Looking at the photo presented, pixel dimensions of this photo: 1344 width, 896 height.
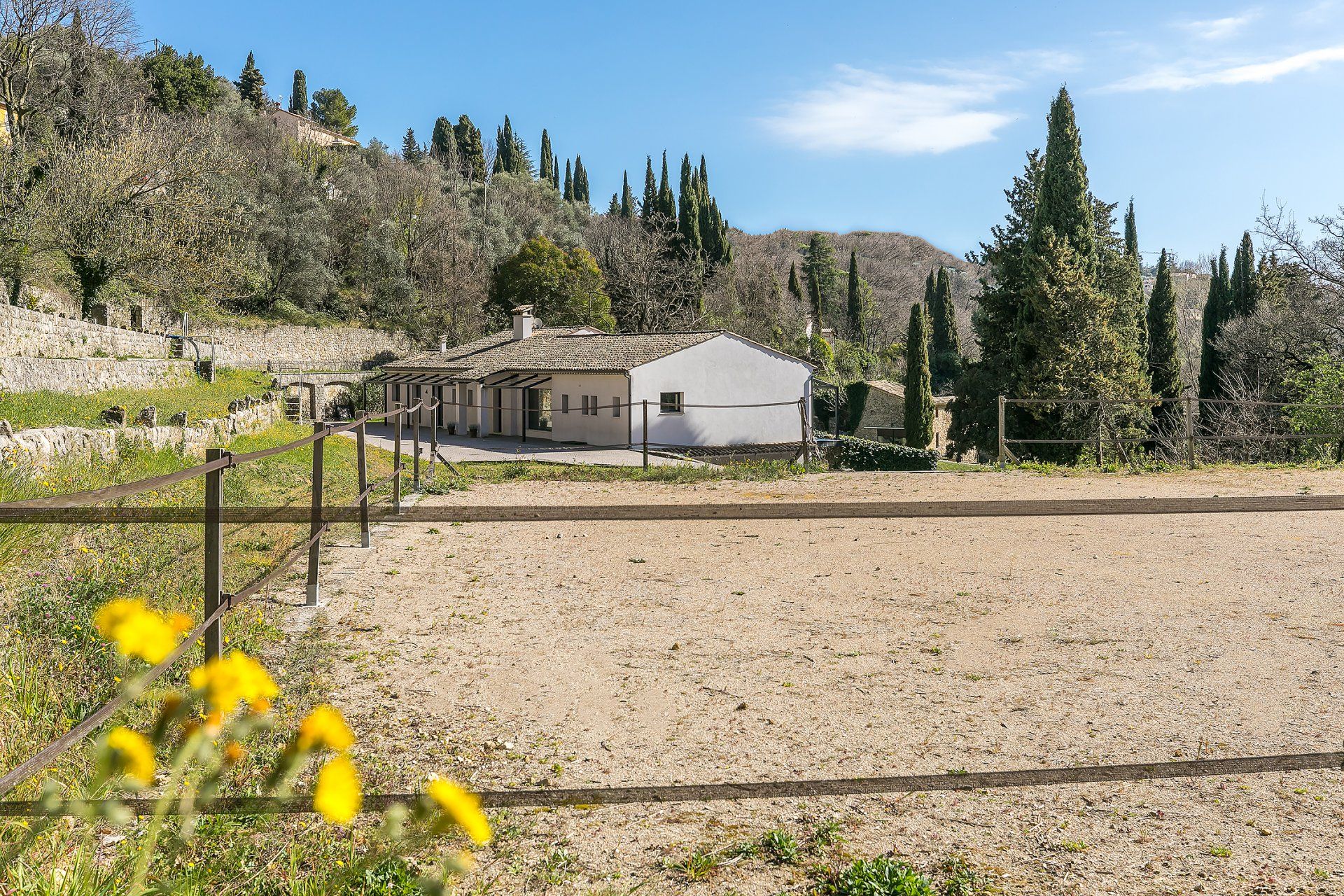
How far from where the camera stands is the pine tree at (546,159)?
80.8 meters

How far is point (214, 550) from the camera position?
3457mm

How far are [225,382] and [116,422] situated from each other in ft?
56.3

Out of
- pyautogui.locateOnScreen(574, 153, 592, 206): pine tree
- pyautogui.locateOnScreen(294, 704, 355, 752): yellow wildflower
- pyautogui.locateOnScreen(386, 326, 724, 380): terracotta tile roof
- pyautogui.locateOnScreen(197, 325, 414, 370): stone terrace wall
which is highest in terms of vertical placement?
pyautogui.locateOnScreen(574, 153, 592, 206): pine tree

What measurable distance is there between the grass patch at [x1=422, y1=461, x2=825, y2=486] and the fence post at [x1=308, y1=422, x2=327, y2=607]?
747 centimetres

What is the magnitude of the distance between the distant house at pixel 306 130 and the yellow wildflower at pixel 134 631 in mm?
67384

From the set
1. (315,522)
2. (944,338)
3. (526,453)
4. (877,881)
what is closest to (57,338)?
(526,453)

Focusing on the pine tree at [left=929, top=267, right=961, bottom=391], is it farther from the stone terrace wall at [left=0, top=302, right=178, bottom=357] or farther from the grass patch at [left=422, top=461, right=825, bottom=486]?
the stone terrace wall at [left=0, top=302, right=178, bottom=357]

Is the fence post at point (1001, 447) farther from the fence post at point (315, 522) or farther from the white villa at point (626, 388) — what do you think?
the white villa at point (626, 388)

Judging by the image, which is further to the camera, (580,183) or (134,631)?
(580,183)

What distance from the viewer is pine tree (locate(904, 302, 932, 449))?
3928 centimetres

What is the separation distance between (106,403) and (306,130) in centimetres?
5990

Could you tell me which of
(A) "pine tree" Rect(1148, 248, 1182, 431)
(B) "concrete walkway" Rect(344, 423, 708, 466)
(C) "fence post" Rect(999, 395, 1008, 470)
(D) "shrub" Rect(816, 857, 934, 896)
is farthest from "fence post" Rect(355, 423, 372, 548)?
(A) "pine tree" Rect(1148, 248, 1182, 431)

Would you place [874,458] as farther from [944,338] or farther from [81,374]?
[944,338]

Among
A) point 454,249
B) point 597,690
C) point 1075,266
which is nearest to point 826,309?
point 454,249
